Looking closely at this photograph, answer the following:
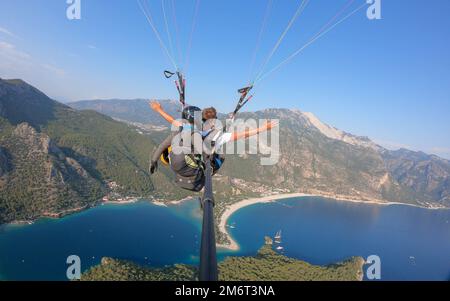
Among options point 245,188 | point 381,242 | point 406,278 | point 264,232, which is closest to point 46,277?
point 264,232

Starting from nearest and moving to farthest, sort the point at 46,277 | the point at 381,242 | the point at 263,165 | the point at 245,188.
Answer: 1. the point at 46,277
2. the point at 381,242
3. the point at 245,188
4. the point at 263,165

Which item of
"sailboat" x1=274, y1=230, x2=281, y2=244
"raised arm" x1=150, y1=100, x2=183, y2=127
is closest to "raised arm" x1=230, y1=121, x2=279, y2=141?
"raised arm" x1=150, y1=100, x2=183, y2=127

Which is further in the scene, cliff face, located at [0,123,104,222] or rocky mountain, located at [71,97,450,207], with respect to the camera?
rocky mountain, located at [71,97,450,207]

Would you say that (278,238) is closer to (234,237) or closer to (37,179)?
(234,237)

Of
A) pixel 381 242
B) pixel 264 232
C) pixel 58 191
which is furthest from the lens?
pixel 381 242

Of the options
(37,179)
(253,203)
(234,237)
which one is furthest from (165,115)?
(253,203)

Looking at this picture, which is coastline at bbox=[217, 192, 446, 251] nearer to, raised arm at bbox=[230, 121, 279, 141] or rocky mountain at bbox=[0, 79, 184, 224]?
rocky mountain at bbox=[0, 79, 184, 224]

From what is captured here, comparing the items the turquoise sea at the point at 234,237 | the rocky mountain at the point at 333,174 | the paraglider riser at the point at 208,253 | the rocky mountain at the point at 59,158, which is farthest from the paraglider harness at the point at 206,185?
the rocky mountain at the point at 333,174
